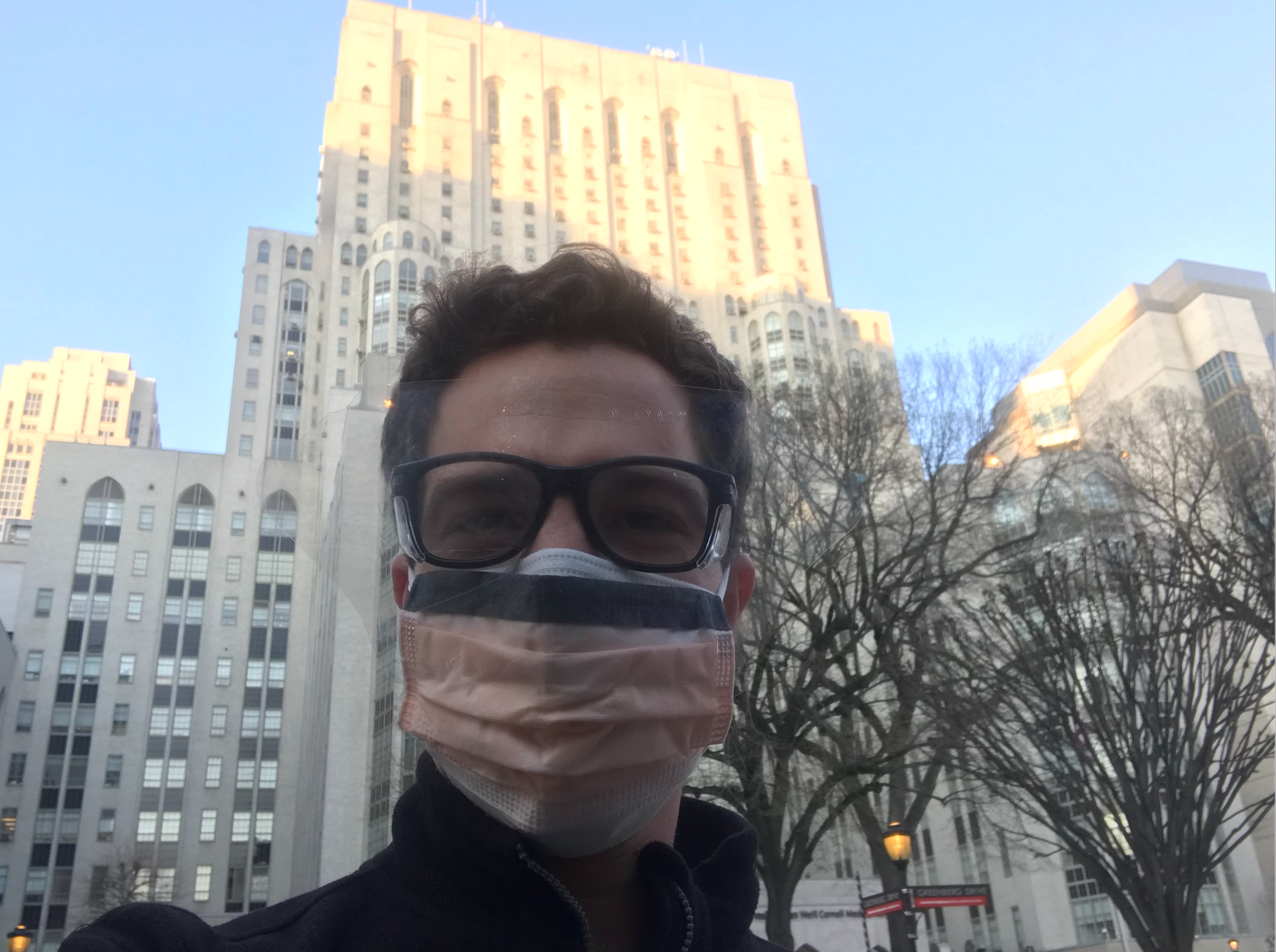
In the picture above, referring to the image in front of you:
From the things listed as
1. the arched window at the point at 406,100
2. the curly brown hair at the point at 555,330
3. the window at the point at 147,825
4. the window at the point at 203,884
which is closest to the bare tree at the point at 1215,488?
the curly brown hair at the point at 555,330

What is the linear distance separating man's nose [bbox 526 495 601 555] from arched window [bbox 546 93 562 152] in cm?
5998

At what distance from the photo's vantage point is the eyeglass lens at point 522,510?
1664 mm

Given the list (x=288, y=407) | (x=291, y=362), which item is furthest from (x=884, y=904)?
(x=288, y=407)

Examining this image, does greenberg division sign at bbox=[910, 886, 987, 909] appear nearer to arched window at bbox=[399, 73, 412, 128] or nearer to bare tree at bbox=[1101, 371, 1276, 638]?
bare tree at bbox=[1101, 371, 1276, 638]

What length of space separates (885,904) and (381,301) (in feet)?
173

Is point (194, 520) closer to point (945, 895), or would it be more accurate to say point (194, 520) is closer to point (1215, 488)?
point (945, 895)

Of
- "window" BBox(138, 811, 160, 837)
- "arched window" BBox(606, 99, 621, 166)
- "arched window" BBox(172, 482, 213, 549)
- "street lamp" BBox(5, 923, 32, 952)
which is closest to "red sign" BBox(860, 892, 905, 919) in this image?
"street lamp" BBox(5, 923, 32, 952)

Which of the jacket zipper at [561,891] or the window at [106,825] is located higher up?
the window at [106,825]

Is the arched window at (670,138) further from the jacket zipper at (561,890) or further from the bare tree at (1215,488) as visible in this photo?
the jacket zipper at (561,890)

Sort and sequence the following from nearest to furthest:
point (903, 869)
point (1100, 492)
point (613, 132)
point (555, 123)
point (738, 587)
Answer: point (738, 587), point (903, 869), point (1100, 492), point (613, 132), point (555, 123)

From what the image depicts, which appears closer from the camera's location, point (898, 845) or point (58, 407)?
point (898, 845)

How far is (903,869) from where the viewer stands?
14.0 m

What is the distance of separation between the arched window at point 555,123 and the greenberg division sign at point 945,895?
52888mm

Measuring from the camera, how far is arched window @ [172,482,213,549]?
43.8m
